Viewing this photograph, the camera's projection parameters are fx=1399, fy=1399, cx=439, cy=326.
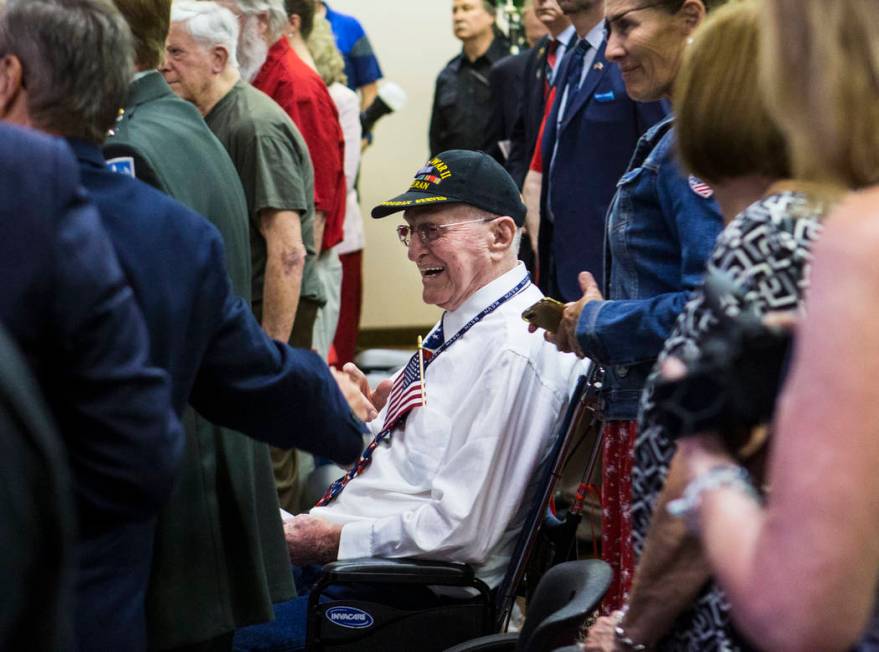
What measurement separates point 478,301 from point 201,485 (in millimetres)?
1088

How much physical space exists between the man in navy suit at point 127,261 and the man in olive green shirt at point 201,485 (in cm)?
21

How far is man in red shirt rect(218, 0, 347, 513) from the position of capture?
4664 mm

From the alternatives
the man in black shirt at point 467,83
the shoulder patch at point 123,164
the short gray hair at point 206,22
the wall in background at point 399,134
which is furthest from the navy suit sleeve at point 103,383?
the wall in background at point 399,134

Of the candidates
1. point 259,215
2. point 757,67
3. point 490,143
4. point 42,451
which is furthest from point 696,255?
point 490,143

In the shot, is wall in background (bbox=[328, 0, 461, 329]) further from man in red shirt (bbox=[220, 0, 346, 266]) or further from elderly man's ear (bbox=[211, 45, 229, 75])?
elderly man's ear (bbox=[211, 45, 229, 75])

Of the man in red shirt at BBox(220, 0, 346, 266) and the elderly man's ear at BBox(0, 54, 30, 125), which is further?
the man in red shirt at BBox(220, 0, 346, 266)

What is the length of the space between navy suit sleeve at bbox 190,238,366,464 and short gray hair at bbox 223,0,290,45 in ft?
8.96

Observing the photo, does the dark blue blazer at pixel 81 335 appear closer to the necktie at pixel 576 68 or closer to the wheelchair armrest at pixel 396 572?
the wheelchair armrest at pixel 396 572

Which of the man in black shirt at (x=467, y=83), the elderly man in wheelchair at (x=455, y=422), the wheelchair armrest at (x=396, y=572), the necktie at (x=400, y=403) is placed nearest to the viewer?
the wheelchair armrest at (x=396, y=572)

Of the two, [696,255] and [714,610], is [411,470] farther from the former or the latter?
[714,610]

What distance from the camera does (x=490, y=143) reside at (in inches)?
265

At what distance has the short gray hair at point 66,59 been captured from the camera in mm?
1851

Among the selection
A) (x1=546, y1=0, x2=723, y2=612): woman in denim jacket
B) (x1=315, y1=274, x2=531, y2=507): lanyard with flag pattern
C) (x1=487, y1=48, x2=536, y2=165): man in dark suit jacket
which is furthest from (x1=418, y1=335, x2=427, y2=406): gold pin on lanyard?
(x1=487, y1=48, x2=536, y2=165): man in dark suit jacket

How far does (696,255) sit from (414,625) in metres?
0.97
